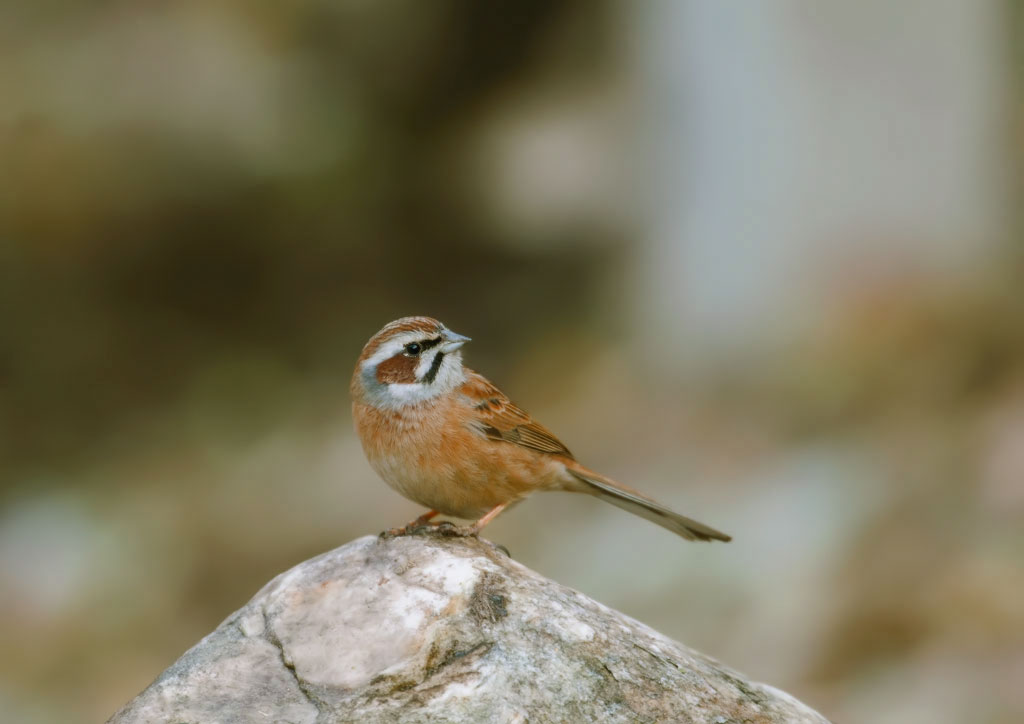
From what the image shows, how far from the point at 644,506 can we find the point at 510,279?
7.13 meters

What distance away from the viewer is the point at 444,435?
5.04 metres

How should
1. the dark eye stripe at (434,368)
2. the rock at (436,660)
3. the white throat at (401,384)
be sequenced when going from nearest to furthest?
1. the rock at (436,660)
2. the white throat at (401,384)
3. the dark eye stripe at (434,368)

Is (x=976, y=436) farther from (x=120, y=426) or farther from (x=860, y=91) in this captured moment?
(x=120, y=426)

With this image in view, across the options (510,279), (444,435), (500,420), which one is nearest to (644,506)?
(500,420)

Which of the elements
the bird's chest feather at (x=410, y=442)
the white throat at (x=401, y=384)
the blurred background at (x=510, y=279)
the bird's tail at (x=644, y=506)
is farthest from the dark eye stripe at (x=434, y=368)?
the blurred background at (x=510, y=279)

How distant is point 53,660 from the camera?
9961 mm

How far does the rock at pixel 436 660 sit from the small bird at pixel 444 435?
2.60 ft

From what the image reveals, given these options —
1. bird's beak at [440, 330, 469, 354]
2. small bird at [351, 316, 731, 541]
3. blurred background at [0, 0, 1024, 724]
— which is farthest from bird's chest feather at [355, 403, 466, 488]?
blurred background at [0, 0, 1024, 724]

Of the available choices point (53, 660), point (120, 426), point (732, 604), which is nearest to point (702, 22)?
point (732, 604)

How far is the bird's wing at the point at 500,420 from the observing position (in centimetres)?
529

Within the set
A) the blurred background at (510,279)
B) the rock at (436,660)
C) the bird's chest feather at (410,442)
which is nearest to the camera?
the rock at (436,660)

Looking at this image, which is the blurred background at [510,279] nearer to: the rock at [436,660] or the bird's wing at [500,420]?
the bird's wing at [500,420]

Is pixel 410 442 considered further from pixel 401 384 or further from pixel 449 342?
pixel 449 342

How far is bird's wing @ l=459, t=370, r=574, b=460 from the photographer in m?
5.29
